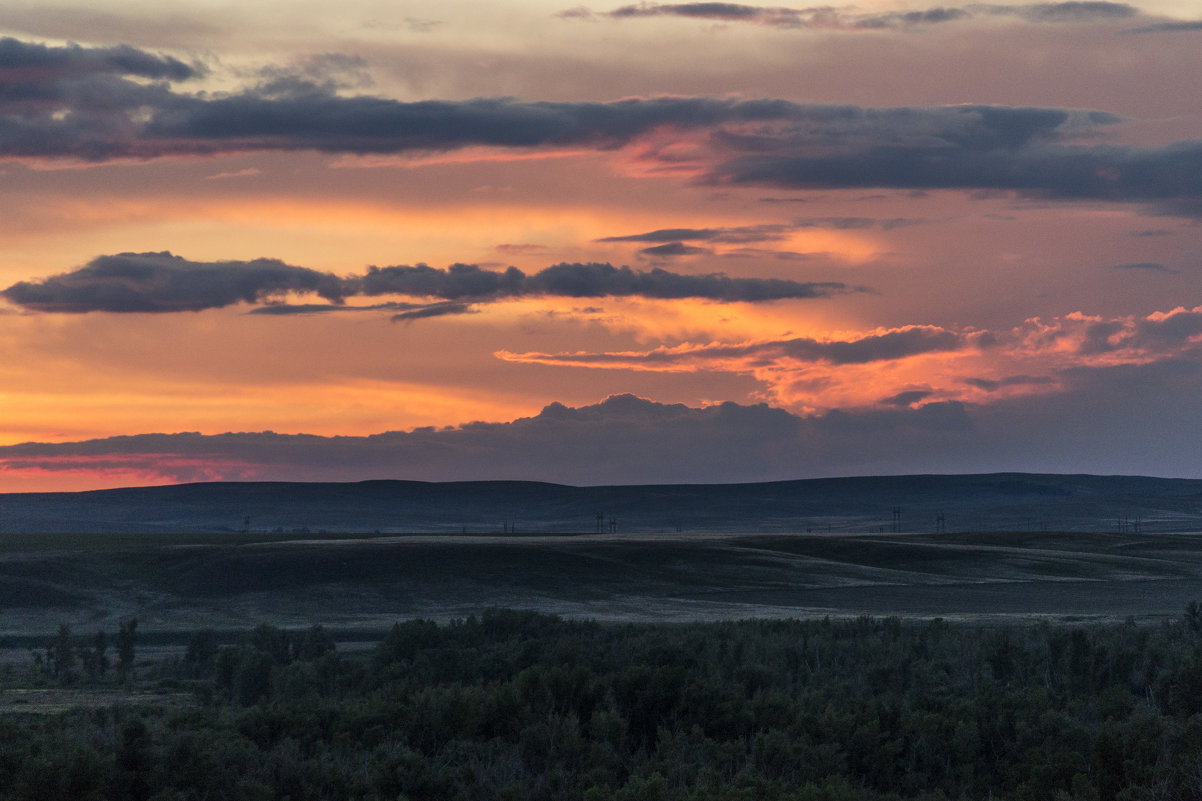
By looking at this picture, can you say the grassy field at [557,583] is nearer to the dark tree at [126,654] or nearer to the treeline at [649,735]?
the dark tree at [126,654]

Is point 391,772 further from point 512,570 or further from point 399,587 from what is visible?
point 512,570

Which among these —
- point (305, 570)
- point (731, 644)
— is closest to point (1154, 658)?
point (731, 644)

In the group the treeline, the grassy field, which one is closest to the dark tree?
the treeline

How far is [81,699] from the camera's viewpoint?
39312mm

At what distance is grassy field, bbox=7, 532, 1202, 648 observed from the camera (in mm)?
76250

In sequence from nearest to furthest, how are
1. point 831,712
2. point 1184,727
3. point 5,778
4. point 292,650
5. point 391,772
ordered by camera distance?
point 5,778 < point 391,772 < point 1184,727 < point 831,712 < point 292,650

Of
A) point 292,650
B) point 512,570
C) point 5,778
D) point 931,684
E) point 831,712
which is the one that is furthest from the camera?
point 512,570

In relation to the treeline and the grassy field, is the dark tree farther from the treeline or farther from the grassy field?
the grassy field

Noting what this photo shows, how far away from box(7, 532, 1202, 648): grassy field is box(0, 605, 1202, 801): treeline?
33712 mm

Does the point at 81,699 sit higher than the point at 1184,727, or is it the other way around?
the point at 1184,727

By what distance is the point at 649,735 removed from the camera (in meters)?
26.4

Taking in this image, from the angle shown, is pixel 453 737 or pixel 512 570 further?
pixel 512 570

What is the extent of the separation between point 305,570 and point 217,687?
5004 centimetres

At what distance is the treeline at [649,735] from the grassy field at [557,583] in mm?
33712
